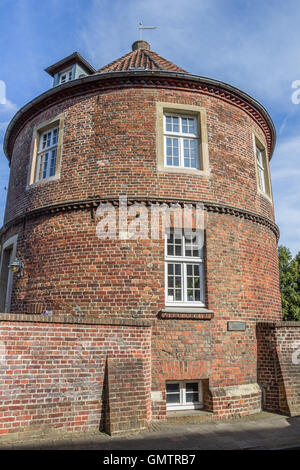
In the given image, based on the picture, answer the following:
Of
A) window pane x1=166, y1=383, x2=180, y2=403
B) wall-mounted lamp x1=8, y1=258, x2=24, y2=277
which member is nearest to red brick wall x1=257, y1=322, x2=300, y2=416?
window pane x1=166, y1=383, x2=180, y2=403

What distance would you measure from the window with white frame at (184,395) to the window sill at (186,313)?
5.13 ft

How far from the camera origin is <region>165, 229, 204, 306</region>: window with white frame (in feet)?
29.1

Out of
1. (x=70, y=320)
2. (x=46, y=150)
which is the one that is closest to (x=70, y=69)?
(x=46, y=150)

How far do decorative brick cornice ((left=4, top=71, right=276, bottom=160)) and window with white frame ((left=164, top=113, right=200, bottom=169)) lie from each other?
3.12ft

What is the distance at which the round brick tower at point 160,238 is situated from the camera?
8.41 metres

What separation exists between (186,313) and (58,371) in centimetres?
333

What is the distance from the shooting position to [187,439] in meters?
6.45

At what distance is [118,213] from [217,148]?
364 cm

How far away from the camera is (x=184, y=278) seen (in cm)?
899

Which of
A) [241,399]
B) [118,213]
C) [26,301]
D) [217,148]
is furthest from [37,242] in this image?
[241,399]

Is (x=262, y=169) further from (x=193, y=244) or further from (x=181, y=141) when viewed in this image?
(x=193, y=244)

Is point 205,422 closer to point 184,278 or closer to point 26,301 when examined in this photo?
point 184,278

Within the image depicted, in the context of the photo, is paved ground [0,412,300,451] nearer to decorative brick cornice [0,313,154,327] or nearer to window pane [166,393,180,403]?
window pane [166,393,180,403]
